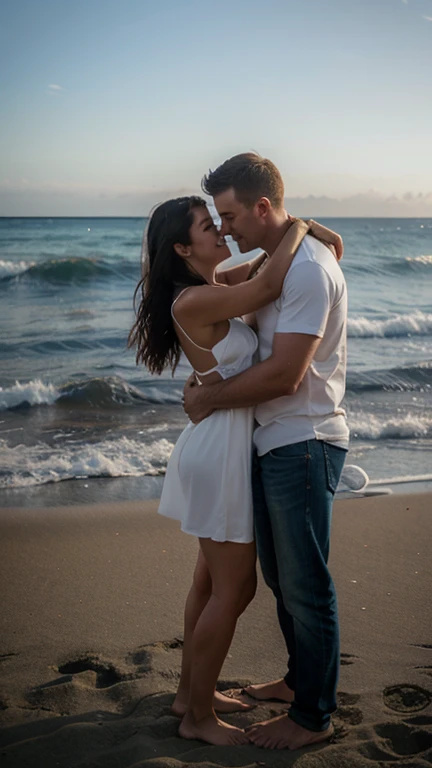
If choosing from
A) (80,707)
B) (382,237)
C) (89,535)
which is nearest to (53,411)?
(89,535)

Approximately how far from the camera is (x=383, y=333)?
550 inches

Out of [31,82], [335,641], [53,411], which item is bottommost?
[53,411]

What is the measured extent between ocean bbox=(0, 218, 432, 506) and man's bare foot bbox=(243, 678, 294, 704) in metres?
2.62

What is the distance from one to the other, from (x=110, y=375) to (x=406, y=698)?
7914 mm

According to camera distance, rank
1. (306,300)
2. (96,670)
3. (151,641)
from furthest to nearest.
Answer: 1. (151,641)
2. (96,670)
3. (306,300)

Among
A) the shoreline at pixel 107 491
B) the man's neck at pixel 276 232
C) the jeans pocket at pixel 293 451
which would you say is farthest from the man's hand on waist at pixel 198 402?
the shoreline at pixel 107 491

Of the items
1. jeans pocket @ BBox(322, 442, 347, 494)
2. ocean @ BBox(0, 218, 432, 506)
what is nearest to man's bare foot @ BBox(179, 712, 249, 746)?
jeans pocket @ BBox(322, 442, 347, 494)

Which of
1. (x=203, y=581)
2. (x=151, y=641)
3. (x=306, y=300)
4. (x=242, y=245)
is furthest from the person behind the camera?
(x=151, y=641)

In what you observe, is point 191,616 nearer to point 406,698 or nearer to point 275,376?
point 406,698

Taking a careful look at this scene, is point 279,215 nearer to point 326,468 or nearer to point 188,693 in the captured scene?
point 326,468

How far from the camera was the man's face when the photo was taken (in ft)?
9.34

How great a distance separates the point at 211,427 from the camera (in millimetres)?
2893

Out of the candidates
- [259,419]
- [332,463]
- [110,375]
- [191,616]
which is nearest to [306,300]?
[259,419]

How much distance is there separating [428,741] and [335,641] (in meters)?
0.46
